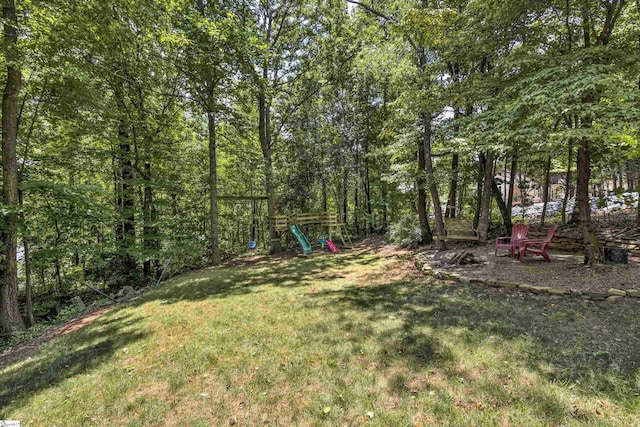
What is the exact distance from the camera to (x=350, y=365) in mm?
2916

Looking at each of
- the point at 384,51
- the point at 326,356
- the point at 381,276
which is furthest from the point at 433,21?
the point at 326,356

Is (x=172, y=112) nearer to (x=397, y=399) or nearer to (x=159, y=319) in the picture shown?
(x=159, y=319)

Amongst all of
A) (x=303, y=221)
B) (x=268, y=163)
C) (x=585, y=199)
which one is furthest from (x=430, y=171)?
(x=268, y=163)

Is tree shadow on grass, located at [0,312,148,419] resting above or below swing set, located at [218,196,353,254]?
below

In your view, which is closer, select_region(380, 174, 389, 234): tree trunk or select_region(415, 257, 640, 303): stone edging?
select_region(415, 257, 640, 303): stone edging

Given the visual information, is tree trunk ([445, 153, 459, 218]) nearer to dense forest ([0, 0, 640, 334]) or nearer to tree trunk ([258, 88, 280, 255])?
dense forest ([0, 0, 640, 334])

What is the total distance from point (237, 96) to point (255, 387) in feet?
31.0

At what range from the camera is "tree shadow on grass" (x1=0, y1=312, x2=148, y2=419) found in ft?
9.97

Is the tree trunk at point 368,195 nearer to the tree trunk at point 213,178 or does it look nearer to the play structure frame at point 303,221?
the play structure frame at point 303,221

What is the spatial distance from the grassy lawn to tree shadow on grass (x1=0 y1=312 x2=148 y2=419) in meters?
0.02

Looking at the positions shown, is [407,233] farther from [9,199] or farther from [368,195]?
[9,199]

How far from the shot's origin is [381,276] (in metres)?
6.38

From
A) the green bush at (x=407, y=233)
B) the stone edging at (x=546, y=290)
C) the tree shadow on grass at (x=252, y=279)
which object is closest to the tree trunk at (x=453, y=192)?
the green bush at (x=407, y=233)

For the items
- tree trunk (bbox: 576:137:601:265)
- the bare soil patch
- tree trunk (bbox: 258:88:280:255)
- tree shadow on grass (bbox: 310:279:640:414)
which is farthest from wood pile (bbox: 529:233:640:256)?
the bare soil patch
